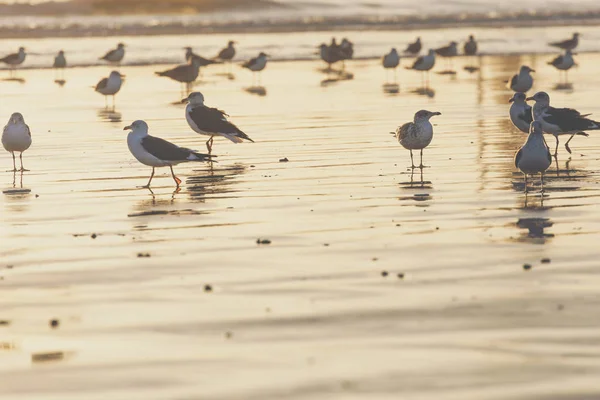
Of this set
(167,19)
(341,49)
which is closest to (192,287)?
(341,49)

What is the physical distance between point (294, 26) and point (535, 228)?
6441 centimetres

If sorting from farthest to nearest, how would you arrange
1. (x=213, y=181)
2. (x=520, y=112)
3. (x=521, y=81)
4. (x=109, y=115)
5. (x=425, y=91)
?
(x=425, y=91)
(x=521, y=81)
(x=109, y=115)
(x=520, y=112)
(x=213, y=181)

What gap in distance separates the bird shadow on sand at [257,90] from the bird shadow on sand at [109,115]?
16.1 feet

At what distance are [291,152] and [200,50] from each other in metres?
35.5

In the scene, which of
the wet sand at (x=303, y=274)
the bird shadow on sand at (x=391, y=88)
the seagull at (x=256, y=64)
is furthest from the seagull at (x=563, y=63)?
the wet sand at (x=303, y=274)

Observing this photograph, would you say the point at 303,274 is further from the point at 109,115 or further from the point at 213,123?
the point at 109,115

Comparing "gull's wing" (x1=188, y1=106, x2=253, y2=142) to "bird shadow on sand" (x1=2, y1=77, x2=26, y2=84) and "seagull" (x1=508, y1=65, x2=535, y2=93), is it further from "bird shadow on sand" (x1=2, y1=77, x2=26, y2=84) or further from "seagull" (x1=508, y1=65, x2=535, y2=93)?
"bird shadow on sand" (x1=2, y1=77, x2=26, y2=84)

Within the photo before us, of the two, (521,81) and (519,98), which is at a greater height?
(521,81)

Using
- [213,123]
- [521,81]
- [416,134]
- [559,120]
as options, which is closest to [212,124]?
[213,123]

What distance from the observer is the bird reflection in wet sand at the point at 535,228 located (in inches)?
468

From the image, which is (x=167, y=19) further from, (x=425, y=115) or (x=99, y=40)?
(x=425, y=115)

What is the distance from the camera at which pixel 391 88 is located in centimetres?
3422

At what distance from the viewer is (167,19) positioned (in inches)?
3364

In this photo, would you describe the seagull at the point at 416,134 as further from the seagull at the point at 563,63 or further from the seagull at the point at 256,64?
the seagull at the point at 256,64
